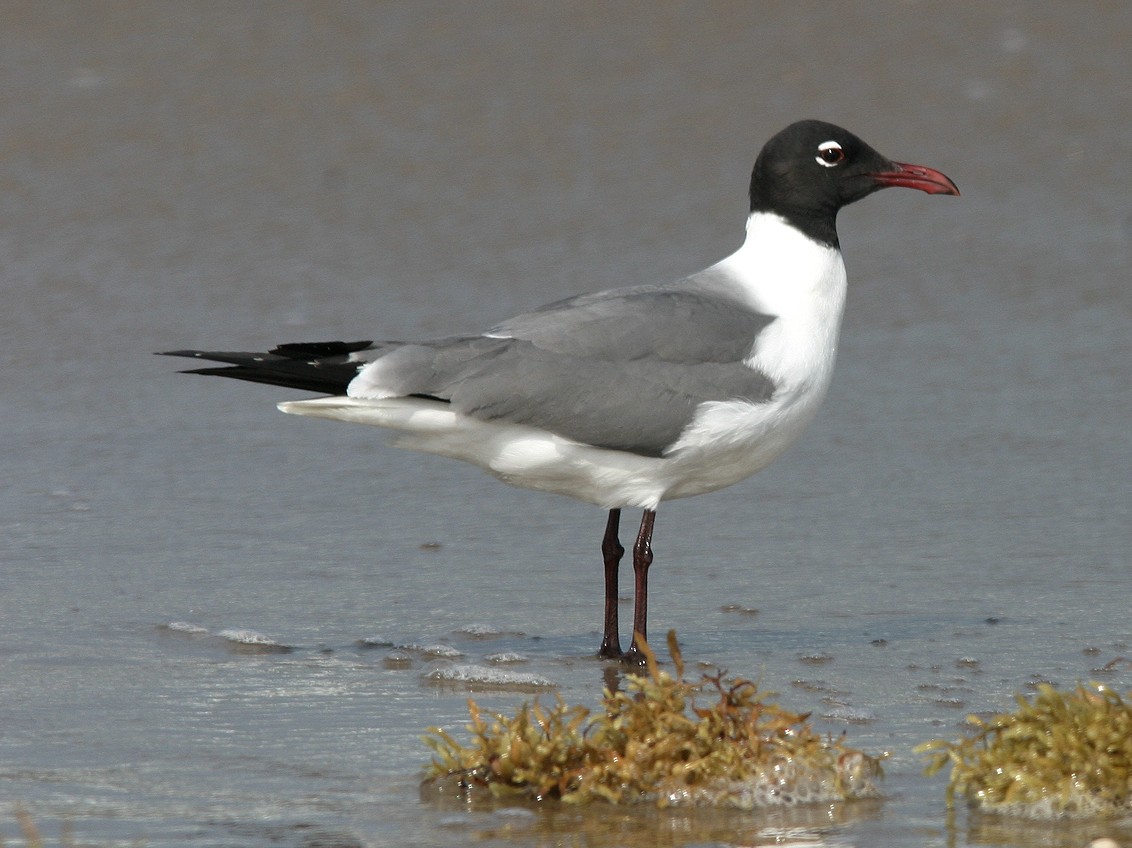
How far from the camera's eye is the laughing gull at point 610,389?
17.9 feet

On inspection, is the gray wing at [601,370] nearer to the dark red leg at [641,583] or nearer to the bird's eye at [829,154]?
the dark red leg at [641,583]

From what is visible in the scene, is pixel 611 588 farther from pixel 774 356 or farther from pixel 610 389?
pixel 774 356

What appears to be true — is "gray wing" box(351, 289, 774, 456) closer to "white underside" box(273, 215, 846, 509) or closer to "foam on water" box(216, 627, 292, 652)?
"white underside" box(273, 215, 846, 509)

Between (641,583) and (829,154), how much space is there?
4.99 feet

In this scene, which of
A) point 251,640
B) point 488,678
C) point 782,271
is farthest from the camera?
point 782,271

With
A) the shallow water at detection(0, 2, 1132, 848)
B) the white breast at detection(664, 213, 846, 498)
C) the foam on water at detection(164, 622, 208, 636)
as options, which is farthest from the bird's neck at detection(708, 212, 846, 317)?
the foam on water at detection(164, 622, 208, 636)

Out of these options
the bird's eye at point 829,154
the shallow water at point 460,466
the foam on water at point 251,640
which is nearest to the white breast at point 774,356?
the bird's eye at point 829,154

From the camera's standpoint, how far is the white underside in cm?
551

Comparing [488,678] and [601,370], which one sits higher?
[601,370]

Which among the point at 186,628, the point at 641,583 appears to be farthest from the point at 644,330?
the point at 186,628

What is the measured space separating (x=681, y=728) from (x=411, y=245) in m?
5.90

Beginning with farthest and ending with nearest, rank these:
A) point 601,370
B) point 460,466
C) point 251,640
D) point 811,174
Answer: point 460,466 → point 811,174 → point 601,370 → point 251,640

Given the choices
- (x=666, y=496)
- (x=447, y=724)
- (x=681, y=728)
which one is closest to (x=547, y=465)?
(x=666, y=496)

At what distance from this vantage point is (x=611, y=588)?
5.70 meters
